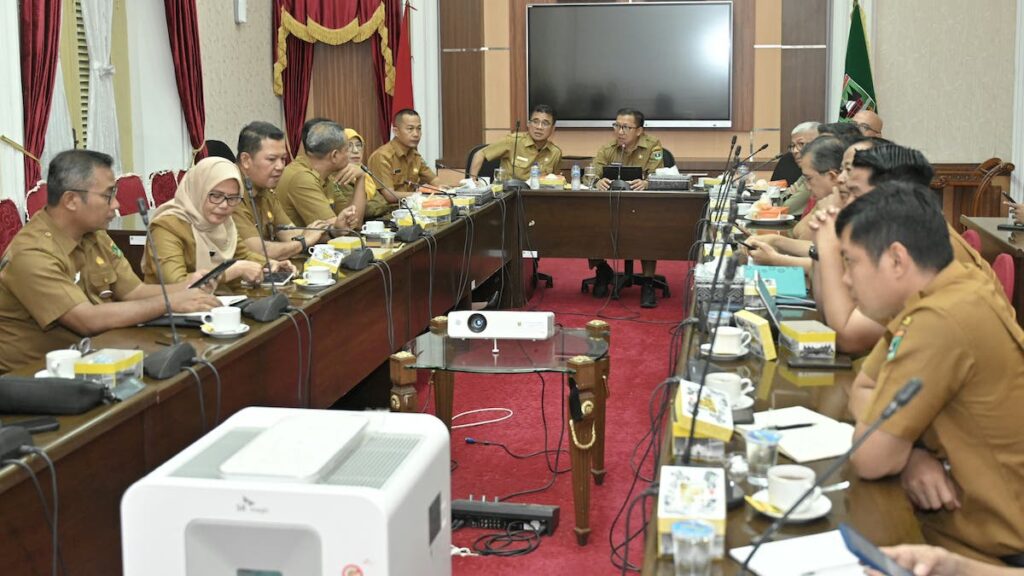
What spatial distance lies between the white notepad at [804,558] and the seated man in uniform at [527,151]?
556 centimetres

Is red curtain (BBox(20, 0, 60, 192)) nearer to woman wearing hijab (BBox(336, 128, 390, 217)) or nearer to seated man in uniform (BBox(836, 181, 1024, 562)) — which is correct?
woman wearing hijab (BBox(336, 128, 390, 217))

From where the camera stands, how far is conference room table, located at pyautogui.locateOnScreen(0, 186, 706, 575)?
6.38 ft

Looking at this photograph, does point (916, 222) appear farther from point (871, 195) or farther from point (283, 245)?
point (283, 245)

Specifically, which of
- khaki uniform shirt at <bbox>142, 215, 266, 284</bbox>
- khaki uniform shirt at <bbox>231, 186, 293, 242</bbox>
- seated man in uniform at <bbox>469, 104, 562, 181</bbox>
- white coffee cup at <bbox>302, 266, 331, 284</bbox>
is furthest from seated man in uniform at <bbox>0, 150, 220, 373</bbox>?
seated man in uniform at <bbox>469, 104, 562, 181</bbox>

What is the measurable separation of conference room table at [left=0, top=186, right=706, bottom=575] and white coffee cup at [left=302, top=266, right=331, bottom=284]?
0.05m

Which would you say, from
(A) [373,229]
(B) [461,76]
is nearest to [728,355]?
(A) [373,229]

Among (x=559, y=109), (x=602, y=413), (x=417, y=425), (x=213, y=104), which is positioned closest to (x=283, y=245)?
(x=602, y=413)

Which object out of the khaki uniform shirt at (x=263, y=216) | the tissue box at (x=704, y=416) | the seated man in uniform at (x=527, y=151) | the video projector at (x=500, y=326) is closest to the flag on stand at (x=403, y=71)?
the seated man in uniform at (x=527, y=151)

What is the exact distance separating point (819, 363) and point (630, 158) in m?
4.78

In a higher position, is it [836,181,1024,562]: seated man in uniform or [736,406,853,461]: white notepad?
[836,181,1024,562]: seated man in uniform

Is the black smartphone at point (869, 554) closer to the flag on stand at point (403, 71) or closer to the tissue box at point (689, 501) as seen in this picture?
Answer: the tissue box at point (689, 501)

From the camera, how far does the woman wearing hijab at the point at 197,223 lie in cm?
345

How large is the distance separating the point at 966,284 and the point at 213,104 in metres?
5.83

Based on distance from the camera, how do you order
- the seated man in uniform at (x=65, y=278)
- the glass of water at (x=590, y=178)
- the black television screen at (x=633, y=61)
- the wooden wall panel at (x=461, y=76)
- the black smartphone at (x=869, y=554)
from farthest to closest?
the wooden wall panel at (x=461, y=76) < the black television screen at (x=633, y=61) < the glass of water at (x=590, y=178) < the seated man in uniform at (x=65, y=278) < the black smartphone at (x=869, y=554)
